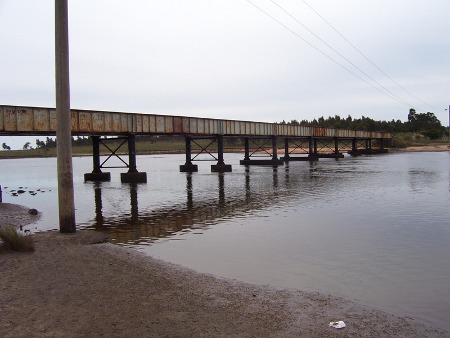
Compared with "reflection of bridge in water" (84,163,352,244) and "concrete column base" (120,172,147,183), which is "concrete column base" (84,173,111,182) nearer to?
"concrete column base" (120,172,147,183)

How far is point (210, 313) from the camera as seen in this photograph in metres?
5.91

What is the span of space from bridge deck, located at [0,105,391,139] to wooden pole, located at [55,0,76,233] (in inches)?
659


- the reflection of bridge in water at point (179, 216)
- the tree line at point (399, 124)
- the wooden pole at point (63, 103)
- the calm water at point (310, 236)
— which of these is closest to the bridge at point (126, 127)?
the calm water at point (310, 236)

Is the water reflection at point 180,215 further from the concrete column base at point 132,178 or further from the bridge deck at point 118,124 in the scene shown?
the concrete column base at point 132,178

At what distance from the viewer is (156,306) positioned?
20.2ft

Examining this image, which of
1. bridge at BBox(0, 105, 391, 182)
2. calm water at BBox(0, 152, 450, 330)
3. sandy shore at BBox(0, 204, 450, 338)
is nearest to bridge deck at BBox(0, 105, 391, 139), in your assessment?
bridge at BBox(0, 105, 391, 182)

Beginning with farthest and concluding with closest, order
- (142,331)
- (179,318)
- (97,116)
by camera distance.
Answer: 1. (97,116)
2. (179,318)
3. (142,331)

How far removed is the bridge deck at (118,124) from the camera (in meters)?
26.2

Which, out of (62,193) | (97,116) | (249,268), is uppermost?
(97,116)

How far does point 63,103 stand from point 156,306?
694cm

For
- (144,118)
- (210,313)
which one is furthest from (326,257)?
(144,118)

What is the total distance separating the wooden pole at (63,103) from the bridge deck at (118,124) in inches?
659

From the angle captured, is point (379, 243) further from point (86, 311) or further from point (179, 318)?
point (86, 311)

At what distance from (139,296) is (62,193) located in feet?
18.4
